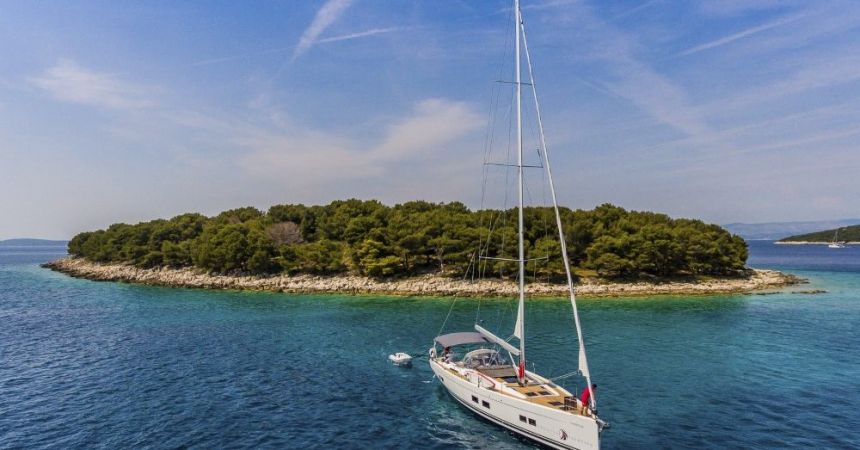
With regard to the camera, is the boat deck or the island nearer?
the boat deck

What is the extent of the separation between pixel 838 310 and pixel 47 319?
3577 inches

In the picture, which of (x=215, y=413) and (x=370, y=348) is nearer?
(x=215, y=413)

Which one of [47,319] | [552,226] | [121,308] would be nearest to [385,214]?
[552,226]

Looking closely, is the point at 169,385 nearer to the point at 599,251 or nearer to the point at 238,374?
the point at 238,374

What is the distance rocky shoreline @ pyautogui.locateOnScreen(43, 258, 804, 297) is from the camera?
6619 centimetres

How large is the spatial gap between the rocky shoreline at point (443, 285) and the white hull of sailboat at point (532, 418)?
3838 cm

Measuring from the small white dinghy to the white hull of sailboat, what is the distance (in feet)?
26.8

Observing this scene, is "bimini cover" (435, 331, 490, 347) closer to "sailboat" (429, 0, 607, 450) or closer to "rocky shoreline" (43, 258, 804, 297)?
"sailboat" (429, 0, 607, 450)

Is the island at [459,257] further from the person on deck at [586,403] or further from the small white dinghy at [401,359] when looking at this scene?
the person on deck at [586,403]

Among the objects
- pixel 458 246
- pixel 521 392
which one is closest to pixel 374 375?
pixel 521 392

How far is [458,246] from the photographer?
72938 mm

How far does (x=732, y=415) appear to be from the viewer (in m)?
24.0

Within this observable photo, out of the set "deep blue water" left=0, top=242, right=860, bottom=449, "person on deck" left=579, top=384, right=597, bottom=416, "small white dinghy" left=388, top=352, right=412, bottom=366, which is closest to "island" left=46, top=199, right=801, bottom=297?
"deep blue water" left=0, top=242, right=860, bottom=449

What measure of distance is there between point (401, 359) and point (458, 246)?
4052 cm
